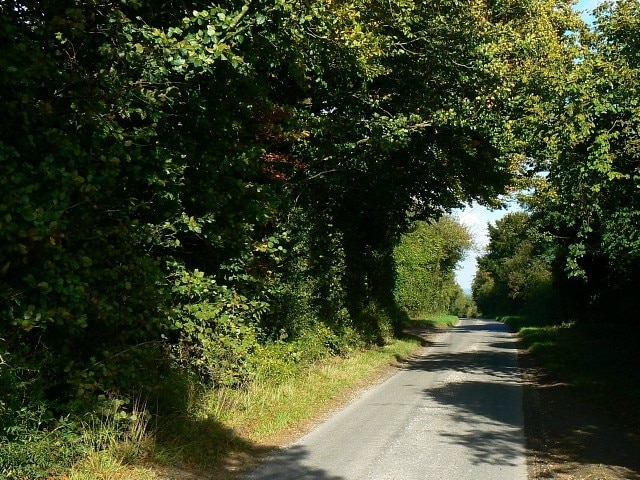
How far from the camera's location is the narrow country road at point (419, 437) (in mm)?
7383

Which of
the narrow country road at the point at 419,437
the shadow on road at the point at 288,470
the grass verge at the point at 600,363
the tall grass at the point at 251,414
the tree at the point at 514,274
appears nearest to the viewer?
the shadow on road at the point at 288,470

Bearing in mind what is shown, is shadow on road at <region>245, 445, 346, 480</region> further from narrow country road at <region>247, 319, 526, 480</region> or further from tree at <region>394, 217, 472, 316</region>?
tree at <region>394, 217, 472, 316</region>

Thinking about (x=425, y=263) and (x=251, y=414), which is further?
(x=425, y=263)

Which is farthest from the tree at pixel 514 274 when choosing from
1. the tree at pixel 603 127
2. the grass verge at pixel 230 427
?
the grass verge at pixel 230 427

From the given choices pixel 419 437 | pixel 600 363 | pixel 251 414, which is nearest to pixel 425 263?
pixel 600 363

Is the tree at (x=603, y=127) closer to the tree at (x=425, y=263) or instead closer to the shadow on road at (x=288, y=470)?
the shadow on road at (x=288, y=470)

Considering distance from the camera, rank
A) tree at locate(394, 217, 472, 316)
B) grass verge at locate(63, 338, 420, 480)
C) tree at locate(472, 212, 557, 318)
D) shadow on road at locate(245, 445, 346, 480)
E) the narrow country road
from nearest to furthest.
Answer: grass verge at locate(63, 338, 420, 480) < shadow on road at locate(245, 445, 346, 480) < the narrow country road < tree at locate(394, 217, 472, 316) < tree at locate(472, 212, 557, 318)

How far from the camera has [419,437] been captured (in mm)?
9008

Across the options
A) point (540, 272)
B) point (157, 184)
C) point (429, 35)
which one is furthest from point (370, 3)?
point (540, 272)

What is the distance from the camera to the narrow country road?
7383 millimetres

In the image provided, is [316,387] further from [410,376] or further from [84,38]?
[84,38]

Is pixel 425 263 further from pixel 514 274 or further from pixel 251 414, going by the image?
pixel 251 414

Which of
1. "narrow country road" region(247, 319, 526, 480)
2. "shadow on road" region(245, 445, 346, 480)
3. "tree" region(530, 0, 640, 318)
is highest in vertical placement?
"tree" region(530, 0, 640, 318)

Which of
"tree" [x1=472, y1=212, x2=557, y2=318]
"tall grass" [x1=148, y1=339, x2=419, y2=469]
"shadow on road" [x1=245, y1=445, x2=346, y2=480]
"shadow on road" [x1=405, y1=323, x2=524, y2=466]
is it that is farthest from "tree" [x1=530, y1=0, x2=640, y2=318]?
"tree" [x1=472, y1=212, x2=557, y2=318]
